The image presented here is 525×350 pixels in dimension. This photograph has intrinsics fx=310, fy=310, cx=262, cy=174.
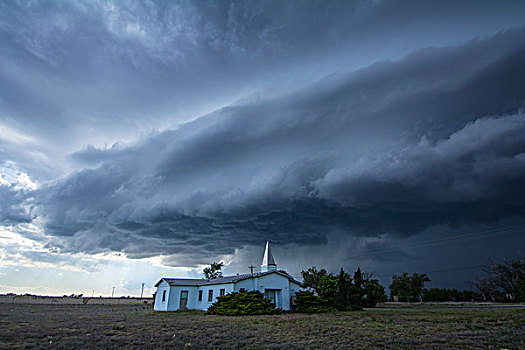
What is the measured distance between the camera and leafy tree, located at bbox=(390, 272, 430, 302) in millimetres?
93688

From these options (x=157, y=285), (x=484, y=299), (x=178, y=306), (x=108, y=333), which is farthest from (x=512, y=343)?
(x=484, y=299)

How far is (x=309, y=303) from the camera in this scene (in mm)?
37500

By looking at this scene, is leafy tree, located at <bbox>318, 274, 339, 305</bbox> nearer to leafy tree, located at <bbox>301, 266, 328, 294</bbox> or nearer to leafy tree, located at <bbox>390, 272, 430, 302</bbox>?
leafy tree, located at <bbox>301, 266, 328, 294</bbox>

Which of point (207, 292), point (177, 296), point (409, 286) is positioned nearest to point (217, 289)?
point (207, 292)

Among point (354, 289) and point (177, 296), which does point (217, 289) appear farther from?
point (354, 289)

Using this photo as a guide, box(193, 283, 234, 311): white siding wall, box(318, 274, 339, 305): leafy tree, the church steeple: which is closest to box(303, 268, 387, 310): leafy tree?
box(318, 274, 339, 305): leafy tree

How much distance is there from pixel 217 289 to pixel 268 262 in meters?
11.3

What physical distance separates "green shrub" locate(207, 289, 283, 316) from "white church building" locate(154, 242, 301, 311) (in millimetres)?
2341

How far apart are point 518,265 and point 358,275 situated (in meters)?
49.9

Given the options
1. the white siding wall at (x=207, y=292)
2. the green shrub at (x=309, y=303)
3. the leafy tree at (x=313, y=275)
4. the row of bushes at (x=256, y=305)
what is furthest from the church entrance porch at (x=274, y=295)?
the leafy tree at (x=313, y=275)

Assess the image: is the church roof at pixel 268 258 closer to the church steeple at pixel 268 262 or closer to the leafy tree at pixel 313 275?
the church steeple at pixel 268 262

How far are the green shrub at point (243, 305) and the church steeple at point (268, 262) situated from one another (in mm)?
13032

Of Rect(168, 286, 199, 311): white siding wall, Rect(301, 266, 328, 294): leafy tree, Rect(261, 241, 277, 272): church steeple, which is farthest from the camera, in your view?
Rect(301, 266, 328, 294): leafy tree

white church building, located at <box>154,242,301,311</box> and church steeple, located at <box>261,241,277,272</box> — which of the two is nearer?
white church building, located at <box>154,242,301,311</box>
